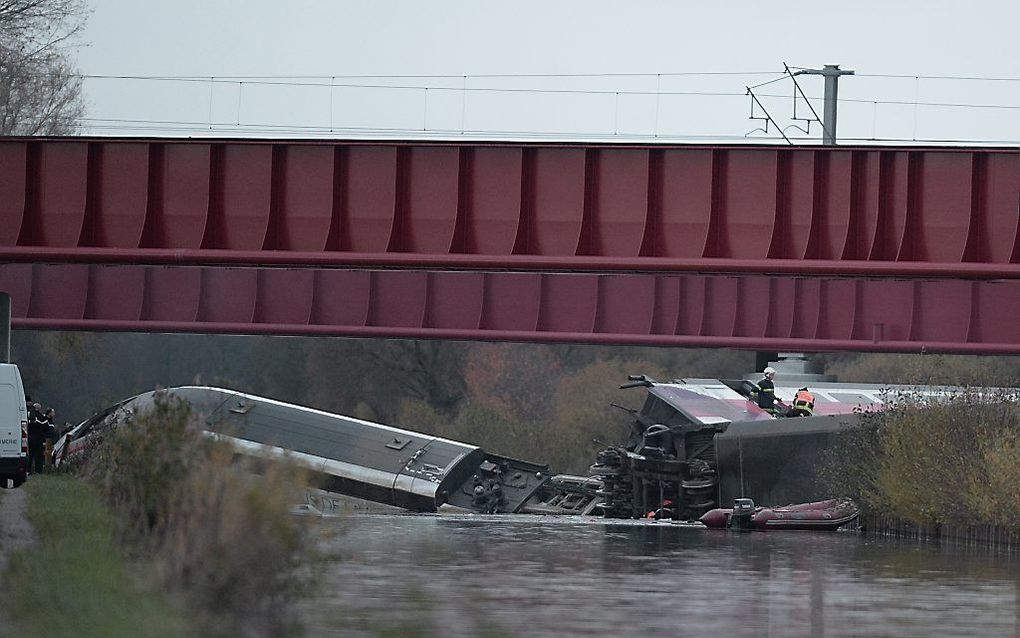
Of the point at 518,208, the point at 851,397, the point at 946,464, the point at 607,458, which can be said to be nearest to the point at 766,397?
the point at 607,458

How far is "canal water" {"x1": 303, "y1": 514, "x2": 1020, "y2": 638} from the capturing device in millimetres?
13938

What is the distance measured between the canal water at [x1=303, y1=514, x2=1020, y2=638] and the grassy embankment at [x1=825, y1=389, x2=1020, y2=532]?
37.3 inches

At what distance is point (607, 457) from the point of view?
39531 mm

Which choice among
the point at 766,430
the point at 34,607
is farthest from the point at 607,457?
the point at 34,607

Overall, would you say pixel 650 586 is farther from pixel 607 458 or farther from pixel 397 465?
pixel 397 465

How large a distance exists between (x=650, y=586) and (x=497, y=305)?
1673 centimetres

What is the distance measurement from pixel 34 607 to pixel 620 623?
4990 millimetres

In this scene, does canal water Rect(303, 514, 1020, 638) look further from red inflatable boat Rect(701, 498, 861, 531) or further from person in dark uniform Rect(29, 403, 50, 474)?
person in dark uniform Rect(29, 403, 50, 474)

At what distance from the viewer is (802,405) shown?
38.3 meters

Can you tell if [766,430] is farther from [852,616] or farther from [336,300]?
[852,616]

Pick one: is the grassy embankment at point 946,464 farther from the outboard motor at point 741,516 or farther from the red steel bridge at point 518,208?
the red steel bridge at point 518,208

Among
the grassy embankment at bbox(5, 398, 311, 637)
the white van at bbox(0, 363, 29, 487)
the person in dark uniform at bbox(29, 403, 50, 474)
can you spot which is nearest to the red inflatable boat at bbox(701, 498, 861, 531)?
the white van at bbox(0, 363, 29, 487)

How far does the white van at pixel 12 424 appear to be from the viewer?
2688 centimetres

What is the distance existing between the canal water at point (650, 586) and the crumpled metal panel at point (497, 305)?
6.88 meters
